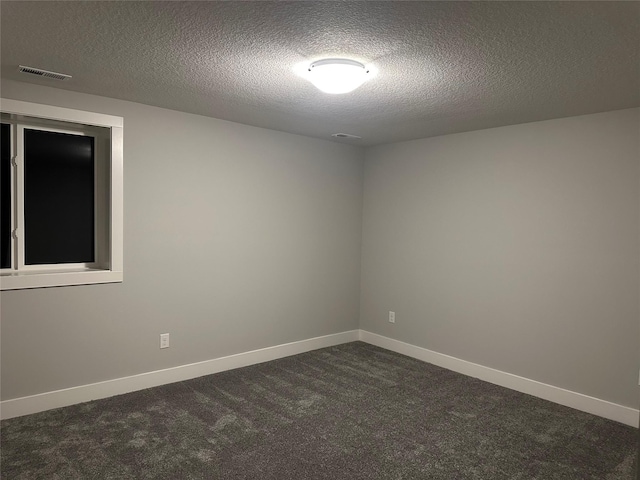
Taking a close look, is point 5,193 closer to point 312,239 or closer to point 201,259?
point 201,259

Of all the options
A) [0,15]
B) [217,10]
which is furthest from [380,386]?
[0,15]

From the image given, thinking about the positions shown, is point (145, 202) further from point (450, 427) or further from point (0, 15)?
point (450, 427)

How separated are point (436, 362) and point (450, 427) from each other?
1.43m

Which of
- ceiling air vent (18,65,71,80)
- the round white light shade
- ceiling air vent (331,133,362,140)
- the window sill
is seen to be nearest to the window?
the window sill

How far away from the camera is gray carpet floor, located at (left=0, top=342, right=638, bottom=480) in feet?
8.50

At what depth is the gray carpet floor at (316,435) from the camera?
8.50ft

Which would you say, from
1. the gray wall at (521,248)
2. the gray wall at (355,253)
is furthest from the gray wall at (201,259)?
the gray wall at (521,248)

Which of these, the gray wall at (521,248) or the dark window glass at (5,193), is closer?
the dark window glass at (5,193)

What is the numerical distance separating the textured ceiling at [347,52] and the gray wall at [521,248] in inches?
19.6

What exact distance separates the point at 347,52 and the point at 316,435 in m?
2.39

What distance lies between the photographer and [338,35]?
2125mm

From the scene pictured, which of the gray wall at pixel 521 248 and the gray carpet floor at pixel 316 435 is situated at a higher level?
the gray wall at pixel 521 248

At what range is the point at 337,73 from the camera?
8.11 feet

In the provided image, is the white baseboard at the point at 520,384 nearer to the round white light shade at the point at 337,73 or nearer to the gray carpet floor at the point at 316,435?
the gray carpet floor at the point at 316,435
